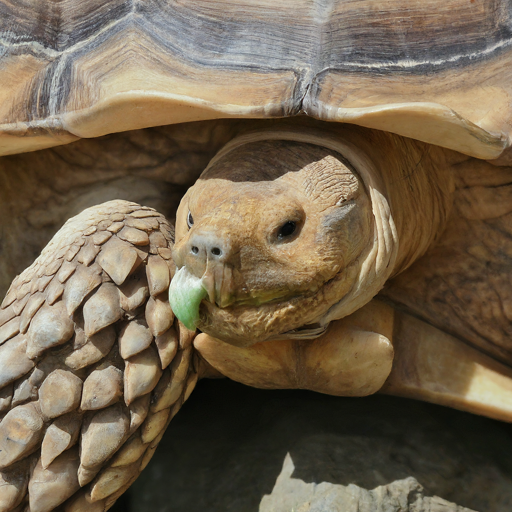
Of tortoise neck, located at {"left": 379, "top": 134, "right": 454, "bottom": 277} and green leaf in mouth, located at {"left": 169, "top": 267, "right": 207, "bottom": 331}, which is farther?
tortoise neck, located at {"left": 379, "top": 134, "right": 454, "bottom": 277}

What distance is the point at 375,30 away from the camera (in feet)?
5.11

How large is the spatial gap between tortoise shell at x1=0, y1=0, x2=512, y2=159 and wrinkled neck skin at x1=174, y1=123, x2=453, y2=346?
13 cm

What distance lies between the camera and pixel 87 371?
1555 millimetres

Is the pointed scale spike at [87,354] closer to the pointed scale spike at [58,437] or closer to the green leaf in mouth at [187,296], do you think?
the pointed scale spike at [58,437]

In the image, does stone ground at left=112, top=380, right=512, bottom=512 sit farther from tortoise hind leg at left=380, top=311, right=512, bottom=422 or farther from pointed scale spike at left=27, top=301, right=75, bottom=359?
pointed scale spike at left=27, top=301, right=75, bottom=359

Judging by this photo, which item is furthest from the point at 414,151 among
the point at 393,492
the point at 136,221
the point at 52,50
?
the point at 52,50

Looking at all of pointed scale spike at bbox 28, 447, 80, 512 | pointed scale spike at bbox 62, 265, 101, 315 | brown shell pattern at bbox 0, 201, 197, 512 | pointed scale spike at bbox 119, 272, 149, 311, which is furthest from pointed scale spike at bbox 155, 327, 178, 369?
pointed scale spike at bbox 28, 447, 80, 512

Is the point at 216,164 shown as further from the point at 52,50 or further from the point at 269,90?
the point at 52,50

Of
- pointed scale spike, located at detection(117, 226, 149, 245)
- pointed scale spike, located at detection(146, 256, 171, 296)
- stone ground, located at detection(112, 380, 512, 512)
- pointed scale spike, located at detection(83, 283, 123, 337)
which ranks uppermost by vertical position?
pointed scale spike, located at detection(117, 226, 149, 245)

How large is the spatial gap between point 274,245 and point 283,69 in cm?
45

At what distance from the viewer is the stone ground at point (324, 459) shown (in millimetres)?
1686

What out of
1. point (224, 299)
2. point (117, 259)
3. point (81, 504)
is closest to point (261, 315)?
point (224, 299)

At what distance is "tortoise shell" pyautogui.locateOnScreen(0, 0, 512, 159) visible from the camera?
4.75ft

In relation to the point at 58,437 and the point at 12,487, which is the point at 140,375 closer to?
the point at 58,437
